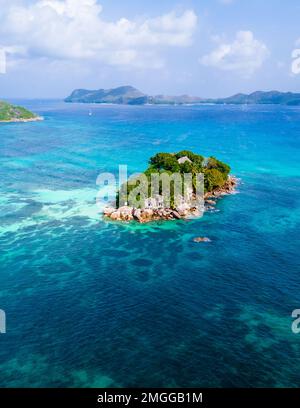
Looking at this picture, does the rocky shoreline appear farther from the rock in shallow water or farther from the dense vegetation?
the rock in shallow water

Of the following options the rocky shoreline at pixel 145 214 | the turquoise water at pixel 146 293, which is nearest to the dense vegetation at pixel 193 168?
the turquoise water at pixel 146 293

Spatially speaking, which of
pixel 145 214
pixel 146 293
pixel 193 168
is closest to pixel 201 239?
pixel 145 214

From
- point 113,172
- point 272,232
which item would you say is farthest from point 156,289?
point 113,172

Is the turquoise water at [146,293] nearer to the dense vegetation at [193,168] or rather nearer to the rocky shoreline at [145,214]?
the rocky shoreline at [145,214]

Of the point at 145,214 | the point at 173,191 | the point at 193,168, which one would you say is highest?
the point at 193,168

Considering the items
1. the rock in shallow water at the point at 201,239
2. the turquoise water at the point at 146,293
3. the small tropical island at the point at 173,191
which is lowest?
the turquoise water at the point at 146,293

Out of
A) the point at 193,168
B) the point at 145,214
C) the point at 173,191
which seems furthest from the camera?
the point at 193,168

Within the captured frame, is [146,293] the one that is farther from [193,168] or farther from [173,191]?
[193,168]
